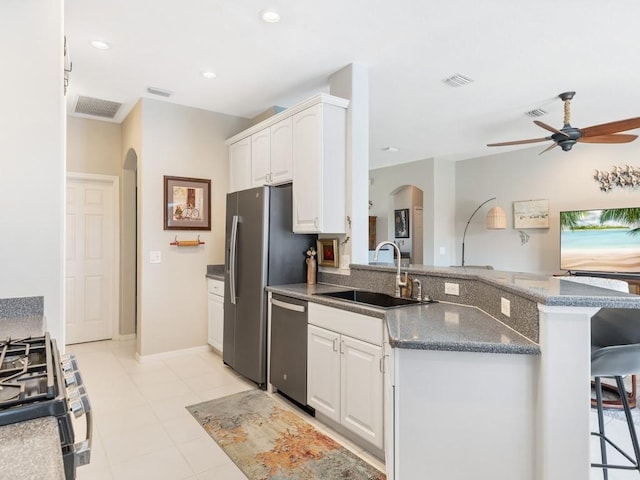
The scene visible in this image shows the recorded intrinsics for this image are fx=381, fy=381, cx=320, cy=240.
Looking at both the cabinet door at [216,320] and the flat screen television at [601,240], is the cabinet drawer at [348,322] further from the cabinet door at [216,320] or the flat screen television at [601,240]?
the flat screen television at [601,240]

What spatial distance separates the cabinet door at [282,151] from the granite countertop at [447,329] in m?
1.53

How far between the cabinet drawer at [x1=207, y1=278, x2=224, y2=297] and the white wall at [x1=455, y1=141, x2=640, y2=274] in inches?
184

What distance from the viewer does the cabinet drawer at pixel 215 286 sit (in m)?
4.04

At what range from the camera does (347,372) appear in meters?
2.37

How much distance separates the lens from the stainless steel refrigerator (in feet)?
10.6

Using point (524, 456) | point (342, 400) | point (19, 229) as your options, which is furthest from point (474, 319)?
point (19, 229)

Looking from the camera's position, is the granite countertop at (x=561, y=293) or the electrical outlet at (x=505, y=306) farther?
the electrical outlet at (x=505, y=306)

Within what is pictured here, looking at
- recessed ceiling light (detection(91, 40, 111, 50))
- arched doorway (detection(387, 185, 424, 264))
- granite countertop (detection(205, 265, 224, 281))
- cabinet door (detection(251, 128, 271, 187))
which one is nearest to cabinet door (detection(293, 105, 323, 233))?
cabinet door (detection(251, 128, 271, 187))

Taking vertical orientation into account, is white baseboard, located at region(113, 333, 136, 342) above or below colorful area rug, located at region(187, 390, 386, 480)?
above

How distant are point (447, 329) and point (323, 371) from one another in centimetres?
112

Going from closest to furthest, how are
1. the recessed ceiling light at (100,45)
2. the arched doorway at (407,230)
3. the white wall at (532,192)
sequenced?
the recessed ceiling light at (100,45), the white wall at (532,192), the arched doorway at (407,230)

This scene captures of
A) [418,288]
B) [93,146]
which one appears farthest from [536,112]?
[93,146]

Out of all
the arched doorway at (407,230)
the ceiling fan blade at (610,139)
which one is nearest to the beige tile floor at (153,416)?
the ceiling fan blade at (610,139)

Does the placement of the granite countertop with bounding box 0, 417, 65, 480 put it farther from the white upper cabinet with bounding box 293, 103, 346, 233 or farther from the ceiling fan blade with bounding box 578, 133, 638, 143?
the ceiling fan blade with bounding box 578, 133, 638, 143
